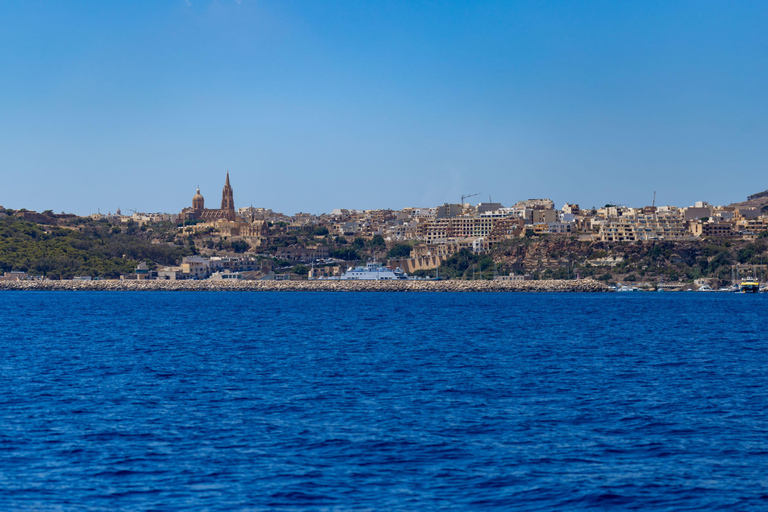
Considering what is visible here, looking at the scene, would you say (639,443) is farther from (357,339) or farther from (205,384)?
(357,339)

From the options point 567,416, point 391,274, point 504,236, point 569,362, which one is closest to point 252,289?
point 391,274

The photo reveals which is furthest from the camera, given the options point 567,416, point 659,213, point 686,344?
point 659,213

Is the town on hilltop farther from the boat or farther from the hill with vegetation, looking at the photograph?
the boat

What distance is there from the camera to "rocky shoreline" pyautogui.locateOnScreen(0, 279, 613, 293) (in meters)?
122

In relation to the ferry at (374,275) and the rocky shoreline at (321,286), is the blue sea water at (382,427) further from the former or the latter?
the ferry at (374,275)

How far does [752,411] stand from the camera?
62.4ft

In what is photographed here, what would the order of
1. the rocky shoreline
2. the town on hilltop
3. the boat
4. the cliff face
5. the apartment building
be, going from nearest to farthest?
1. the boat
2. the rocky shoreline
3. the cliff face
4. the town on hilltop
5. the apartment building

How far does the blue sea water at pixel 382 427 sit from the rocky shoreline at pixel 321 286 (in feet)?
291

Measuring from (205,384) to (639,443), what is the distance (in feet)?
38.5

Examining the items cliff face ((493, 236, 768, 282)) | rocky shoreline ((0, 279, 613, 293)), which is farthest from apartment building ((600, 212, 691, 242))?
rocky shoreline ((0, 279, 613, 293))

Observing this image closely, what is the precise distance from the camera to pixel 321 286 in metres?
131

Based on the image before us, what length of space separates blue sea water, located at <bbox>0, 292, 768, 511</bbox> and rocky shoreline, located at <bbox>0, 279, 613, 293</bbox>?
8855 cm

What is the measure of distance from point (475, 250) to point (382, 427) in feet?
493

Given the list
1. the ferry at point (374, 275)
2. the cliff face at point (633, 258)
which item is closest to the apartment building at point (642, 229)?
the cliff face at point (633, 258)
